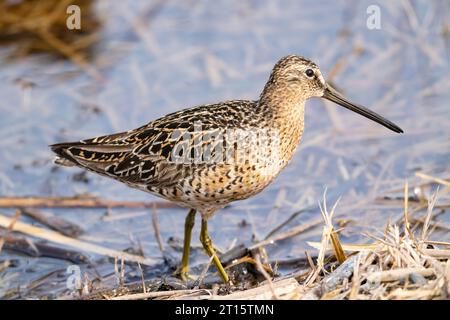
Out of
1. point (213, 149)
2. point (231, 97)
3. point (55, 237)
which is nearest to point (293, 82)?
point (213, 149)

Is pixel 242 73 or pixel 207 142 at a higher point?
pixel 242 73

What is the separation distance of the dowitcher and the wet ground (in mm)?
769

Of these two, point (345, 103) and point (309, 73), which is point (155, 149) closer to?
point (309, 73)

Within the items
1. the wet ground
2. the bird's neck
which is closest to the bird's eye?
the bird's neck

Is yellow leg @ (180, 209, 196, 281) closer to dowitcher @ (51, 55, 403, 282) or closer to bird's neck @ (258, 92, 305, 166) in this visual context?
dowitcher @ (51, 55, 403, 282)

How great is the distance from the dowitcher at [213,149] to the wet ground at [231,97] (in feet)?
2.52

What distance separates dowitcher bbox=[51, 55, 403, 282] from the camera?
5.44 meters

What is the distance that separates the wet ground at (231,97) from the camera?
6.76 meters

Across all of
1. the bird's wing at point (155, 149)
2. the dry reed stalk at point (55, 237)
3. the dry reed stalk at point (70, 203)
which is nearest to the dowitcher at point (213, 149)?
the bird's wing at point (155, 149)

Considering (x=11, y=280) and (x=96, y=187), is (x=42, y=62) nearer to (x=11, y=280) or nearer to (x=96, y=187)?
(x=96, y=187)

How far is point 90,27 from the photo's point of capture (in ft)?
32.0

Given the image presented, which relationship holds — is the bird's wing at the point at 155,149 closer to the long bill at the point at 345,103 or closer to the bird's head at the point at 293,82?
the bird's head at the point at 293,82
